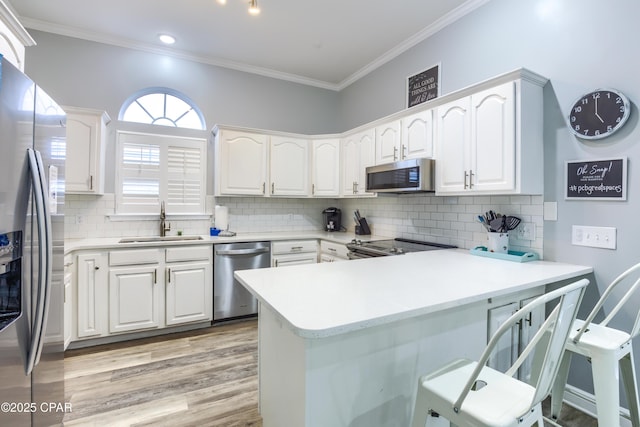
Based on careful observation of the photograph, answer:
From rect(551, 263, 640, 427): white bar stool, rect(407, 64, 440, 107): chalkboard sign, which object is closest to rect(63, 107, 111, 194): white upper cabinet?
rect(407, 64, 440, 107): chalkboard sign

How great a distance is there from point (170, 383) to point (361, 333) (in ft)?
5.83

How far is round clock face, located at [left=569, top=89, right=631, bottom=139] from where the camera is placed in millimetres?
1827

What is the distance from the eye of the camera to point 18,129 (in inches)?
48.5

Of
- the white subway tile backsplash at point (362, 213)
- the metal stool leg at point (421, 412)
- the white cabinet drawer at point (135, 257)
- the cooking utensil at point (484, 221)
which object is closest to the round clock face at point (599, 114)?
the white subway tile backsplash at point (362, 213)

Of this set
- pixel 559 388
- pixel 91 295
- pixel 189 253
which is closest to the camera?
pixel 559 388

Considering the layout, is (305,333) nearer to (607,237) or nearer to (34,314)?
(34,314)

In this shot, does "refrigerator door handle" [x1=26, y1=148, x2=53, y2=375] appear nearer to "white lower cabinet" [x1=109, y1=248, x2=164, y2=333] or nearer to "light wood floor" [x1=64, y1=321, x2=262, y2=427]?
"light wood floor" [x1=64, y1=321, x2=262, y2=427]

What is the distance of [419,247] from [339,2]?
2.30 meters

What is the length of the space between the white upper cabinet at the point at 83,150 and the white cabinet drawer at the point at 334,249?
7.84ft

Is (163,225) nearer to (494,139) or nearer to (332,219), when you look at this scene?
(332,219)

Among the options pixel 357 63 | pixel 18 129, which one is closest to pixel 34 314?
pixel 18 129

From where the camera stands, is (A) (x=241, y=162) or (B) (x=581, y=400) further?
(A) (x=241, y=162)

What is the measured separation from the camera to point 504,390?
1.14 m

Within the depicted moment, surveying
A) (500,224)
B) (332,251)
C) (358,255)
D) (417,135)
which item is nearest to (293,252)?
(332,251)
